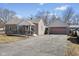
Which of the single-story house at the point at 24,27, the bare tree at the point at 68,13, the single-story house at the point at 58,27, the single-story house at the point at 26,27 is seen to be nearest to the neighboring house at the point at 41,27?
the single-story house at the point at 24,27

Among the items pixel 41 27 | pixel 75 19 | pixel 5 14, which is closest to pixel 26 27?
pixel 41 27

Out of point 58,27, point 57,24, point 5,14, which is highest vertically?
point 5,14

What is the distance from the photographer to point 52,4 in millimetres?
9164

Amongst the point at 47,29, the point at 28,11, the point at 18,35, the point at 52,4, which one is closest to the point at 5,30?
the point at 18,35

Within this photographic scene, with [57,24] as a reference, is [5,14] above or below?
above

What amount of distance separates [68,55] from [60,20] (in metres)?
2.52

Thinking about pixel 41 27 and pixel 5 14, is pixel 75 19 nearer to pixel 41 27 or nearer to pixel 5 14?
pixel 5 14

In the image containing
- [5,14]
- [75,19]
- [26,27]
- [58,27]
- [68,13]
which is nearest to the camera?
[68,13]

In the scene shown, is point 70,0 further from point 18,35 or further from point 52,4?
point 18,35

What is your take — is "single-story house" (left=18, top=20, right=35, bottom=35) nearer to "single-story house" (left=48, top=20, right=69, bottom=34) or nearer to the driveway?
"single-story house" (left=48, top=20, right=69, bottom=34)

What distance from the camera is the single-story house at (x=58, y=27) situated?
10.9 meters

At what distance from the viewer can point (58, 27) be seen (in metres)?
11.3

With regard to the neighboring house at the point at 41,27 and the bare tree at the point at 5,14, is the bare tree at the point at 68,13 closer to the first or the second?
the bare tree at the point at 5,14

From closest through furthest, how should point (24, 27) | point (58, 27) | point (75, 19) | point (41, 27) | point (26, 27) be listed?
point (75, 19) < point (58, 27) < point (41, 27) < point (24, 27) < point (26, 27)
